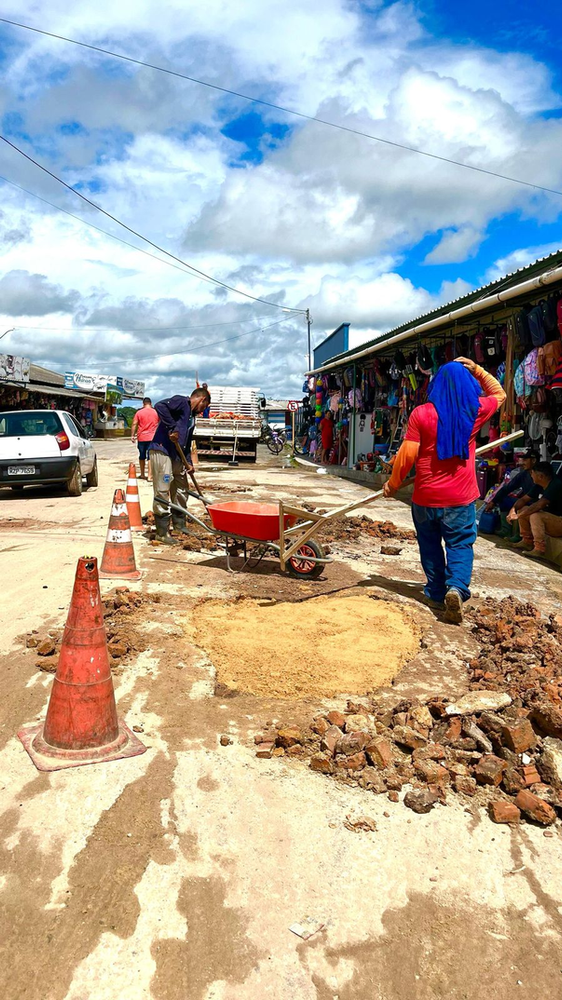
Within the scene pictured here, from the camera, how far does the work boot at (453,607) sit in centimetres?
518

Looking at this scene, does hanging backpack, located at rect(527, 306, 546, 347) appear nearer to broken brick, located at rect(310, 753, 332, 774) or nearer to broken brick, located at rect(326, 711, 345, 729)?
broken brick, located at rect(326, 711, 345, 729)

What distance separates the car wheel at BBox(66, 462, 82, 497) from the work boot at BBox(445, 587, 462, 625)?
8586mm

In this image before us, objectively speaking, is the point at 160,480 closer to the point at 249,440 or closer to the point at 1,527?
the point at 1,527

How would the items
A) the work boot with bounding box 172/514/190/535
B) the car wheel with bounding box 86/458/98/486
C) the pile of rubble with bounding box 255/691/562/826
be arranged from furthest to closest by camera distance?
the car wheel with bounding box 86/458/98/486
the work boot with bounding box 172/514/190/535
the pile of rubble with bounding box 255/691/562/826

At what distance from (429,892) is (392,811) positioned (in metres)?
0.46

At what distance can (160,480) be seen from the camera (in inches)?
309

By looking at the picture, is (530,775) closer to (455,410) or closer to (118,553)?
(455,410)

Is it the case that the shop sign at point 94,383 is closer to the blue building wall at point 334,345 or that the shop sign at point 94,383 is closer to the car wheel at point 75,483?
the blue building wall at point 334,345

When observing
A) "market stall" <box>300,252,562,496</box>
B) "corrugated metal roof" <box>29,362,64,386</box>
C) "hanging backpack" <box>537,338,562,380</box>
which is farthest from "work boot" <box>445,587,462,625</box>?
"corrugated metal roof" <box>29,362,64,386</box>

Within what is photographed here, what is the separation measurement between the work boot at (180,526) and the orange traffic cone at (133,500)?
0.62 metres

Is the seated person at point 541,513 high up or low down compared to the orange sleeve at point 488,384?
down

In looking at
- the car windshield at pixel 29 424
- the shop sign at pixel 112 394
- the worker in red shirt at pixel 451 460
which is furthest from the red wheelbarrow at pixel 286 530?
the shop sign at pixel 112 394

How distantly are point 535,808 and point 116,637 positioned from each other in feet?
9.30

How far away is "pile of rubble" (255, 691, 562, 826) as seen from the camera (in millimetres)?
2854
